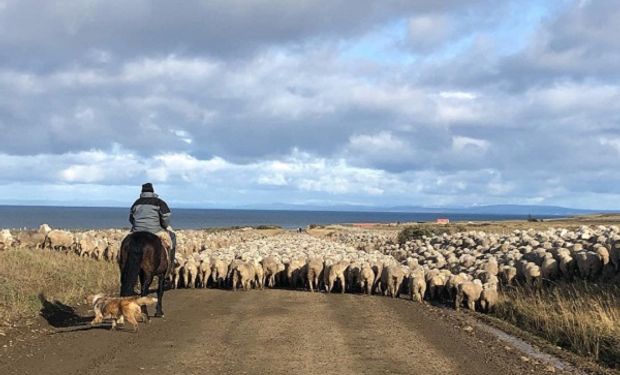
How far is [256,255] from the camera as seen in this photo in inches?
770

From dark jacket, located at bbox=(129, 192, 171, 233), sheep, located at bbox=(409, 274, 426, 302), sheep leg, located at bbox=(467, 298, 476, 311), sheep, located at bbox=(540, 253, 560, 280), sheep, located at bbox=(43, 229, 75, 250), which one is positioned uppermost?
dark jacket, located at bbox=(129, 192, 171, 233)

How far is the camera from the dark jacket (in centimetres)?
1163

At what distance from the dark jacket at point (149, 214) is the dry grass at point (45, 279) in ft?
8.66

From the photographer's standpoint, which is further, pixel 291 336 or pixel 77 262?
pixel 77 262

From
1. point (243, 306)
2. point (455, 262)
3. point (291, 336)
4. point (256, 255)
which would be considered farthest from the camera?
point (455, 262)

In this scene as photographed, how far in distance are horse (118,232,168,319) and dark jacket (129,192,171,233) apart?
21 centimetres

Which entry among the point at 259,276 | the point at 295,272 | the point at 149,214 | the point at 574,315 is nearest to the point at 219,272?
Result: the point at 259,276

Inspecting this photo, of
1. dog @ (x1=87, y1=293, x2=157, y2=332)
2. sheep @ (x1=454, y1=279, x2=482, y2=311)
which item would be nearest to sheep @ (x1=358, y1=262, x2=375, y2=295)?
sheep @ (x1=454, y1=279, x2=482, y2=311)

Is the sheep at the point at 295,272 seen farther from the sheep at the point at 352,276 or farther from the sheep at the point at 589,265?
the sheep at the point at 589,265

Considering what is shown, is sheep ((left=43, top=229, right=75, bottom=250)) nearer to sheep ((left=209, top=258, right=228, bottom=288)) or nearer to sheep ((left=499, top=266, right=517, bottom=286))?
sheep ((left=209, top=258, right=228, bottom=288))

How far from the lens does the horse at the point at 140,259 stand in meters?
11.1

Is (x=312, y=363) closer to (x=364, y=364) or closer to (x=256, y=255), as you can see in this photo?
(x=364, y=364)

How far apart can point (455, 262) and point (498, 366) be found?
12.4 meters

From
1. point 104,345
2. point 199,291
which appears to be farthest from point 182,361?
point 199,291
